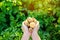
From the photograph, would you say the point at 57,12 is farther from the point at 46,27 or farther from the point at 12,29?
the point at 12,29

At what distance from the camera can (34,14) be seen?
3021mm

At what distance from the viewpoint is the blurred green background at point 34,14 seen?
2988 mm

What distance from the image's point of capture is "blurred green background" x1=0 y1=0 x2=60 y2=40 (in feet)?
9.80

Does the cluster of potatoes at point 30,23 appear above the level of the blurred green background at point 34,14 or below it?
above

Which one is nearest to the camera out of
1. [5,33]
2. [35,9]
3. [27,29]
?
[27,29]

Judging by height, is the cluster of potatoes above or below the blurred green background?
above

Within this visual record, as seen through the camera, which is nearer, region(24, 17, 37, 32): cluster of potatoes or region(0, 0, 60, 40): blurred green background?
region(24, 17, 37, 32): cluster of potatoes

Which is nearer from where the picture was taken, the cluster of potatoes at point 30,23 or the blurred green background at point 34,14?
Answer: the cluster of potatoes at point 30,23

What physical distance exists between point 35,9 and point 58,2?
33 centimetres

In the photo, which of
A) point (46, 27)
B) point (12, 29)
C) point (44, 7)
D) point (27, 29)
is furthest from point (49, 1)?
point (27, 29)

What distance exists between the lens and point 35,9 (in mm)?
3221

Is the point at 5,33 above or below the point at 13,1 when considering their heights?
below

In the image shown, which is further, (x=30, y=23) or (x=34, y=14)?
(x=34, y=14)

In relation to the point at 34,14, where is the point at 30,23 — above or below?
above
